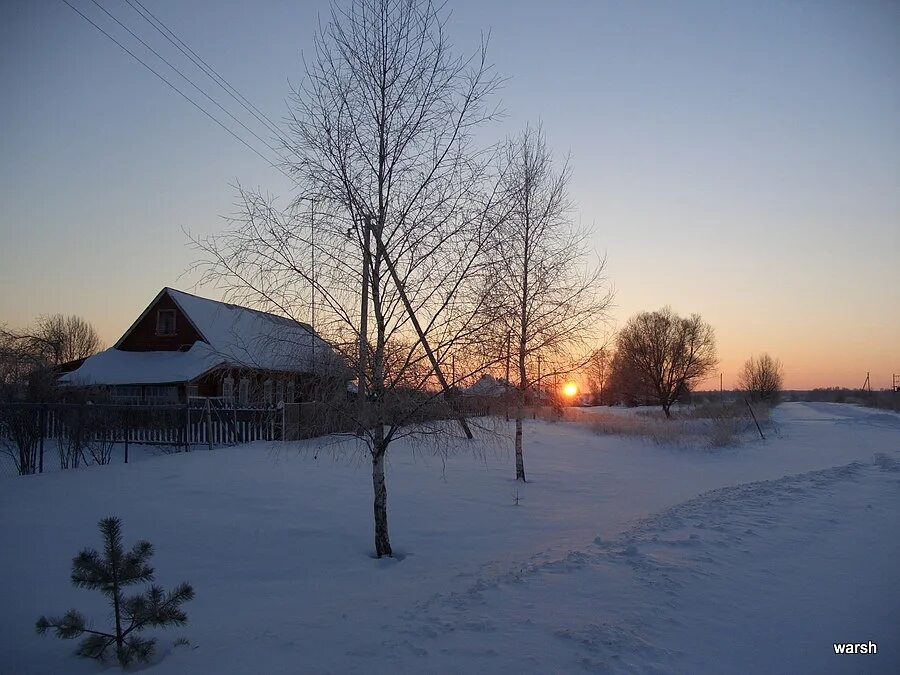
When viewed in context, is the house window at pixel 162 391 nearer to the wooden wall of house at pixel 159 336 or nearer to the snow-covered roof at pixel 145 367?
the snow-covered roof at pixel 145 367

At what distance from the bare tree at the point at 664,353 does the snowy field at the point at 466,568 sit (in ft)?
126

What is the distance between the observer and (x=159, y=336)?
2755 cm

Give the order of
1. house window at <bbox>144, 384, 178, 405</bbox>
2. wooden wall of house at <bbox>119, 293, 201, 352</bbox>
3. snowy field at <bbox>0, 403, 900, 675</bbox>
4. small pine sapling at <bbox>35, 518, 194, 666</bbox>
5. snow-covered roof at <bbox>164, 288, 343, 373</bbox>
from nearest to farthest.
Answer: snowy field at <bbox>0, 403, 900, 675</bbox> → small pine sapling at <bbox>35, 518, 194, 666</bbox> → snow-covered roof at <bbox>164, 288, 343, 373</bbox> → house window at <bbox>144, 384, 178, 405</bbox> → wooden wall of house at <bbox>119, 293, 201, 352</bbox>

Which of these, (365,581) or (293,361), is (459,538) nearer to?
(365,581)

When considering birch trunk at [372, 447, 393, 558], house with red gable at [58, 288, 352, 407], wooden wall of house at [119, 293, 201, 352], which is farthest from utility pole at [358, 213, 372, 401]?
wooden wall of house at [119, 293, 201, 352]

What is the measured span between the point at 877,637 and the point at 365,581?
503 cm

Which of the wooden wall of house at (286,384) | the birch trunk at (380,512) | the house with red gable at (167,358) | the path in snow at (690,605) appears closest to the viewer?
the path in snow at (690,605)

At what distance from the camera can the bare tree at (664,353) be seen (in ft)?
170

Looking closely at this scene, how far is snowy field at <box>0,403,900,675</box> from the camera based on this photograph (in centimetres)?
428

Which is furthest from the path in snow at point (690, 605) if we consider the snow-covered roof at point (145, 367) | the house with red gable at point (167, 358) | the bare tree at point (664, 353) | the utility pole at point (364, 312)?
the bare tree at point (664, 353)

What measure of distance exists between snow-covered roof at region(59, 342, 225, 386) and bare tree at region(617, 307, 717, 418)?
3717cm

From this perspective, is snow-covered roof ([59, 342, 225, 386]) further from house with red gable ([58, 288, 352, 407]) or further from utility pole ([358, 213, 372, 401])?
utility pole ([358, 213, 372, 401])

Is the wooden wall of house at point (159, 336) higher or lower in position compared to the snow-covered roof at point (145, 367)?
higher

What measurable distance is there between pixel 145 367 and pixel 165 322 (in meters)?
2.71
